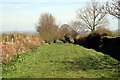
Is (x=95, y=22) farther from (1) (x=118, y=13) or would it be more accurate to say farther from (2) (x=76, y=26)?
(1) (x=118, y=13)

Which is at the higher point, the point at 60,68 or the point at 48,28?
the point at 48,28

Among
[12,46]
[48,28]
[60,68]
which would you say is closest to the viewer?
[60,68]

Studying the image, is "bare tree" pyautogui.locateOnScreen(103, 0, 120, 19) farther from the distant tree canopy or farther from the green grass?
the distant tree canopy

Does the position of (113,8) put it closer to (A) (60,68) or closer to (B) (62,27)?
(A) (60,68)

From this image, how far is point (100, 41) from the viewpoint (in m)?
32.3

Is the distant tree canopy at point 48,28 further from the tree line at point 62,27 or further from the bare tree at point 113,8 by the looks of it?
the bare tree at point 113,8

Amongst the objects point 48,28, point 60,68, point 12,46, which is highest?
point 48,28

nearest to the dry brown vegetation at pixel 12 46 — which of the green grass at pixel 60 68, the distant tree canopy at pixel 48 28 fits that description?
the green grass at pixel 60 68

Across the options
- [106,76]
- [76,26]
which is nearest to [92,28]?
[76,26]

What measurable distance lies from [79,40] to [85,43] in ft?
15.0

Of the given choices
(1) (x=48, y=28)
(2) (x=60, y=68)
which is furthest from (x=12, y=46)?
(1) (x=48, y=28)

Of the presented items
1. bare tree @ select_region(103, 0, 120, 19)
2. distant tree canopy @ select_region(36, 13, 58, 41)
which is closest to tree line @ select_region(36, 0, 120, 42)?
distant tree canopy @ select_region(36, 13, 58, 41)

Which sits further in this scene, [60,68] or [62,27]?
[62,27]

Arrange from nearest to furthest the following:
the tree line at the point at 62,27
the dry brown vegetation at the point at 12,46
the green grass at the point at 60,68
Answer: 1. the green grass at the point at 60,68
2. the dry brown vegetation at the point at 12,46
3. the tree line at the point at 62,27
